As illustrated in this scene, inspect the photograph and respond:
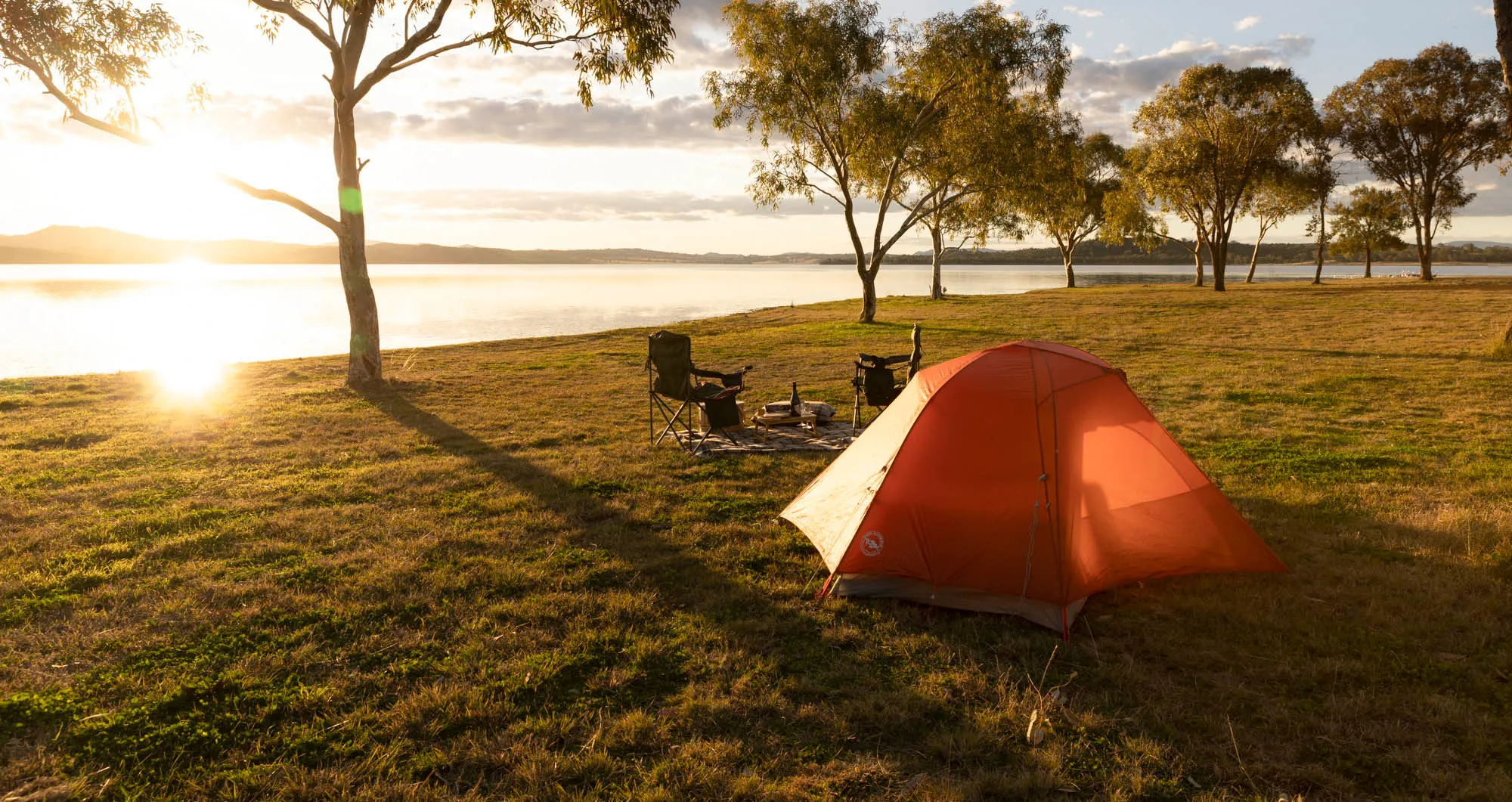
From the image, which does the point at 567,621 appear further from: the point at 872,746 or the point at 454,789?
the point at 872,746

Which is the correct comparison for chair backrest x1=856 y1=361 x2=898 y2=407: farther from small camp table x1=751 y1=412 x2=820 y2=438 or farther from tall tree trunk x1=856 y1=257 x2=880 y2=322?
tall tree trunk x1=856 y1=257 x2=880 y2=322

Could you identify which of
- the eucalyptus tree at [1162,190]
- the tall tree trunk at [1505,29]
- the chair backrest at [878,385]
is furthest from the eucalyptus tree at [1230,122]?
the chair backrest at [878,385]

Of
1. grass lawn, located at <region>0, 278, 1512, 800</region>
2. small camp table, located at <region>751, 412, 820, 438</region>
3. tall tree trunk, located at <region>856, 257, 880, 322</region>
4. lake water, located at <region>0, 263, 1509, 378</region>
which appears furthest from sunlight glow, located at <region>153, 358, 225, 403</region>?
tall tree trunk, located at <region>856, 257, 880, 322</region>

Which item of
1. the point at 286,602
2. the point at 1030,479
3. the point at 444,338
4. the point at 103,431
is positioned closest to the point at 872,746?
the point at 1030,479

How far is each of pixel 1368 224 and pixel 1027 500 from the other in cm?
5946

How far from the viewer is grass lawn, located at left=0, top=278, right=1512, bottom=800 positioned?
142 inches

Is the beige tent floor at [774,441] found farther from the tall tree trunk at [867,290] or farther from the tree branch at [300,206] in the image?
the tall tree trunk at [867,290]

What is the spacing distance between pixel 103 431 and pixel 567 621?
9.85 metres

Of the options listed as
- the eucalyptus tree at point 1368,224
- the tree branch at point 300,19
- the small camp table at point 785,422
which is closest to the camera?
the small camp table at point 785,422

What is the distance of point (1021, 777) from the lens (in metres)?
3.51

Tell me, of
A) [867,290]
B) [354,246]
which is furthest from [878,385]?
[867,290]

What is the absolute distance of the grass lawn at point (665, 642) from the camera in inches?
142

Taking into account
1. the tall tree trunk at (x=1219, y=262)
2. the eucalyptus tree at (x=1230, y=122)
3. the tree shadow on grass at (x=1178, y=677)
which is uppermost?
the eucalyptus tree at (x=1230, y=122)

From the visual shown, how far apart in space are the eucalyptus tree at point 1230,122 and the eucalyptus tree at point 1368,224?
1682 cm
